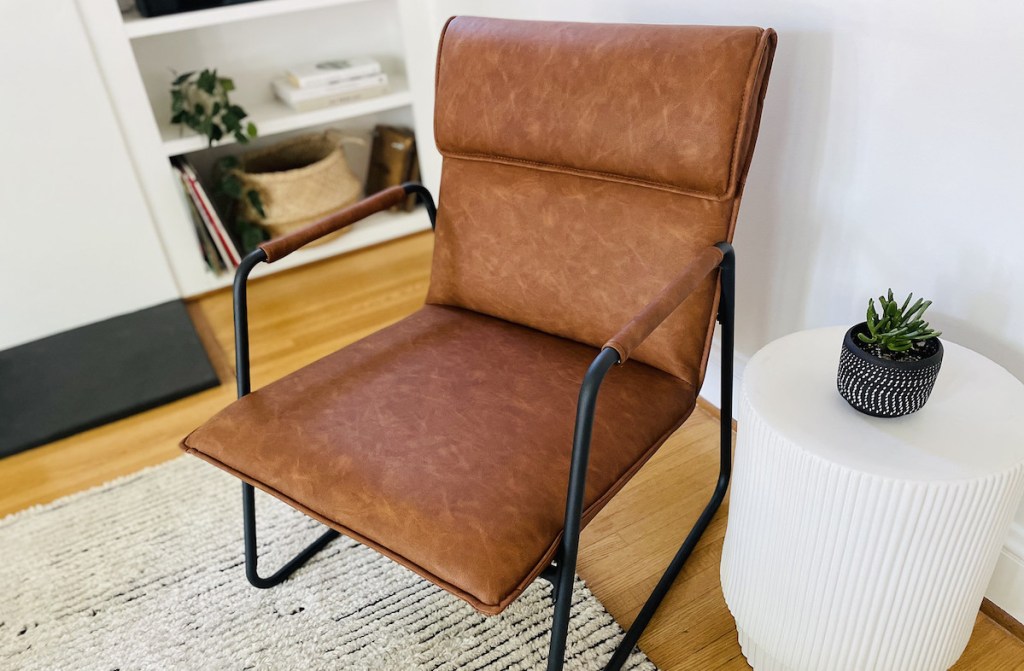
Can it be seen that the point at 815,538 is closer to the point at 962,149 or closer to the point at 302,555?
the point at 962,149

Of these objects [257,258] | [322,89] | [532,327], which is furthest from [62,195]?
[532,327]

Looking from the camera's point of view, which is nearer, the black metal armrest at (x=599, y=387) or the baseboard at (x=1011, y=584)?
the black metal armrest at (x=599, y=387)

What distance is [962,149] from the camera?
101 cm

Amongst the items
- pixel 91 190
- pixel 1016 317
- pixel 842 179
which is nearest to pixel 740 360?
pixel 842 179

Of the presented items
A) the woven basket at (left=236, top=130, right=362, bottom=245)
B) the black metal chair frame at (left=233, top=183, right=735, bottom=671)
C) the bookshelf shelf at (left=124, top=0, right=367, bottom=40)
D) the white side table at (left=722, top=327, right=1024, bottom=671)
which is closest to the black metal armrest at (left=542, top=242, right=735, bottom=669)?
the black metal chair frame at (left=233, top=183, right=735, bottom=671)

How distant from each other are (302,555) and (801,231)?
3.34 feet

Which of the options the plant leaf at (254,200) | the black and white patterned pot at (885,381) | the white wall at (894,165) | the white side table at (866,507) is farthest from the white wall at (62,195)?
the black and white patterned pot at (885,381)

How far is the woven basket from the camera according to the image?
7.26ft

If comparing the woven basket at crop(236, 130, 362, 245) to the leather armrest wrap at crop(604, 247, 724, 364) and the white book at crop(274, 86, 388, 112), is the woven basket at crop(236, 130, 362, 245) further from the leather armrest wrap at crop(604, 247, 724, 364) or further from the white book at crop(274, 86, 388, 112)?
the leather armrest wrap at crop(604, 247, 724, 364)

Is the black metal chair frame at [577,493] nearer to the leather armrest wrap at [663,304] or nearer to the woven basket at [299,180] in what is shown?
the leather armrest wrap at [663,304]

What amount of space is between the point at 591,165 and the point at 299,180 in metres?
1.31

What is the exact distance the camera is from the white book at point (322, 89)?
223 cm

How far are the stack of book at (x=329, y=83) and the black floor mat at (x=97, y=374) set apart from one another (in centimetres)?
70

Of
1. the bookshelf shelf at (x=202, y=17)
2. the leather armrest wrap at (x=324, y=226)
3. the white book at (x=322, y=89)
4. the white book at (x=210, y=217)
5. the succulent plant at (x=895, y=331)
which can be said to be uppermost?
the bookshelf shelf at (x=202, y=17)
